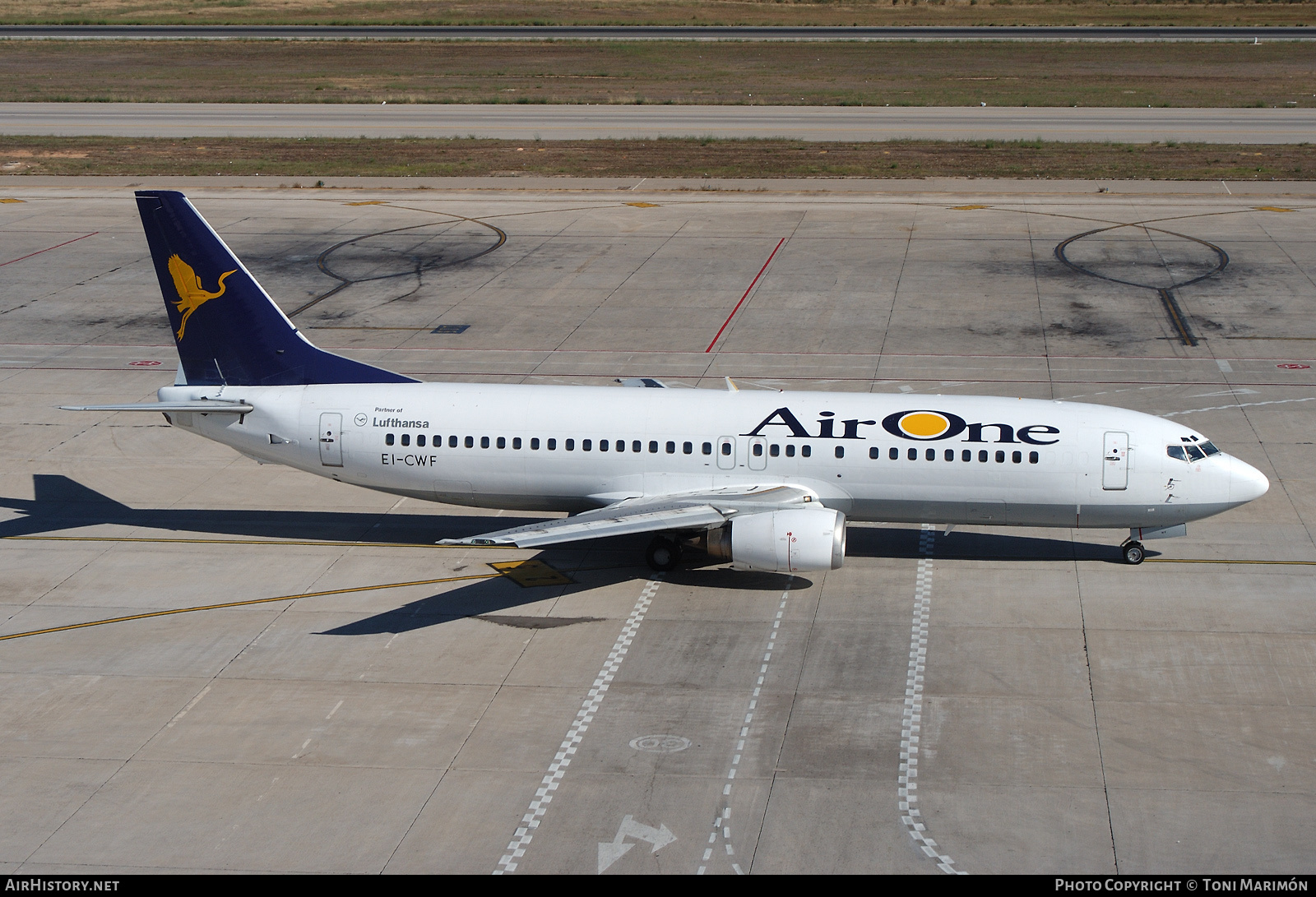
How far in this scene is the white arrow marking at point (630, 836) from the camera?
1978cm

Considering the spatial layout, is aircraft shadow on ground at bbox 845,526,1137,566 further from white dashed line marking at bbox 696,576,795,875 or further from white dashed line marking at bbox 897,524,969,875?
white dashed line marking at bbox 696,576,795,875

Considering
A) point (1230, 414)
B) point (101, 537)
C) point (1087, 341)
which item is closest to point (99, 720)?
point (101, 537)

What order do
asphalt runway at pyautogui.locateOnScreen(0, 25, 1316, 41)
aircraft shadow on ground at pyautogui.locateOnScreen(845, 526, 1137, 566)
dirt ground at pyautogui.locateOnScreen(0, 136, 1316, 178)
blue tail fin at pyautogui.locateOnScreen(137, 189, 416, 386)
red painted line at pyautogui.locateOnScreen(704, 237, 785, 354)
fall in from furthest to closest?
asphalt runway at pyautogui.locateOnScreen(0, 25, 1316, 41)
dirt ground at pyautogui.locateOnScreen(0, 136, 1316, 178)
red painted line at pyautogui.locateOnScreen(704, 237, 785, 354)
blue tail fin at pyautogui.locateOnScreen(137, 189, 416, 386)
aircraft shadow on ground at pyautogui.locateOnScreen(845, 526, 1137, 566)

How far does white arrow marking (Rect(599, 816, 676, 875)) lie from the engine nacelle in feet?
28.0

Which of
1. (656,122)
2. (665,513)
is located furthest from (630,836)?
(656,122)

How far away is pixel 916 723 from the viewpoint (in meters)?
23.5

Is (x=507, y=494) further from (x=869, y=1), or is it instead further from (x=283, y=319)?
(x=869, y=1)

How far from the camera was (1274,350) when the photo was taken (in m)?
45.1

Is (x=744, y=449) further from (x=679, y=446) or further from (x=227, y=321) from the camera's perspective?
(x=227, y=321)

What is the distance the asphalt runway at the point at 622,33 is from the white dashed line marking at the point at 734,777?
108476 mm

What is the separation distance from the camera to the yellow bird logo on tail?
103 ft

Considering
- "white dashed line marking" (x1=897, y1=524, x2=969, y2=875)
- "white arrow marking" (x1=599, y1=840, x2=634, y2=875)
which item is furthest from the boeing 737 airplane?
"white arrow marking" (x1=599, y1=840, x2=634, y2=875)

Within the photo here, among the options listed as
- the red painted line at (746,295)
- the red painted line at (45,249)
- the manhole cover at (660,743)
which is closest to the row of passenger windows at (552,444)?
the manhole cover at (660,743)

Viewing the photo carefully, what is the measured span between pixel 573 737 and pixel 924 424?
11799 mm
